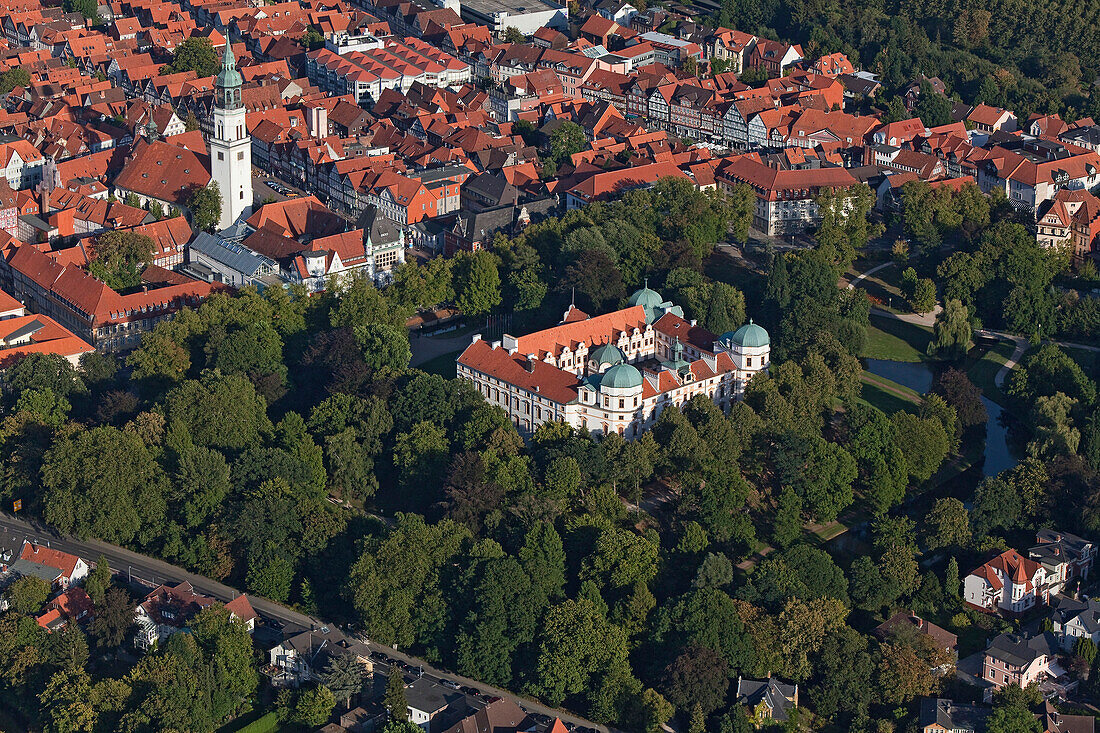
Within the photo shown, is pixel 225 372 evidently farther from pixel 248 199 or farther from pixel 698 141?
pixel 698 141

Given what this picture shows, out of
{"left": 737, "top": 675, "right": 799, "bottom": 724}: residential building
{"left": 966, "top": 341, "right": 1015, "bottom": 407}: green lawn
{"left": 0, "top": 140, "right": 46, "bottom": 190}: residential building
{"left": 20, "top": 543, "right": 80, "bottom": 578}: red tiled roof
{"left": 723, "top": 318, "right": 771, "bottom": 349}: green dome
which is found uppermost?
{"left": 723, "top": 318, "right": 771, "bottom": 349}: green dome

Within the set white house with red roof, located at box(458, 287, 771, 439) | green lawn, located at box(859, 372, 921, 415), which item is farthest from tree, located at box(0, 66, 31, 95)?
green lawn, located at box(859, 372, 921, 415)

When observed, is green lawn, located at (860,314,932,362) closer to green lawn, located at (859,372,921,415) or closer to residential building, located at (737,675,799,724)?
green lawn, located at (859,372,921,415)

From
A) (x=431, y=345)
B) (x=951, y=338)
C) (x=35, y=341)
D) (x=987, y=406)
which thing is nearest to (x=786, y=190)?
(x=951, y=338)

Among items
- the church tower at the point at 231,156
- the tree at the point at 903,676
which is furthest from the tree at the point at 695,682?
the church tower at the point at 231,156

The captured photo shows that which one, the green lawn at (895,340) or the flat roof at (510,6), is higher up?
the green lawn at (895,340)

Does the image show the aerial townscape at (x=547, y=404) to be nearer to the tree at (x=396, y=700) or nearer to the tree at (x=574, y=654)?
the tree at (x=574, y=654)
